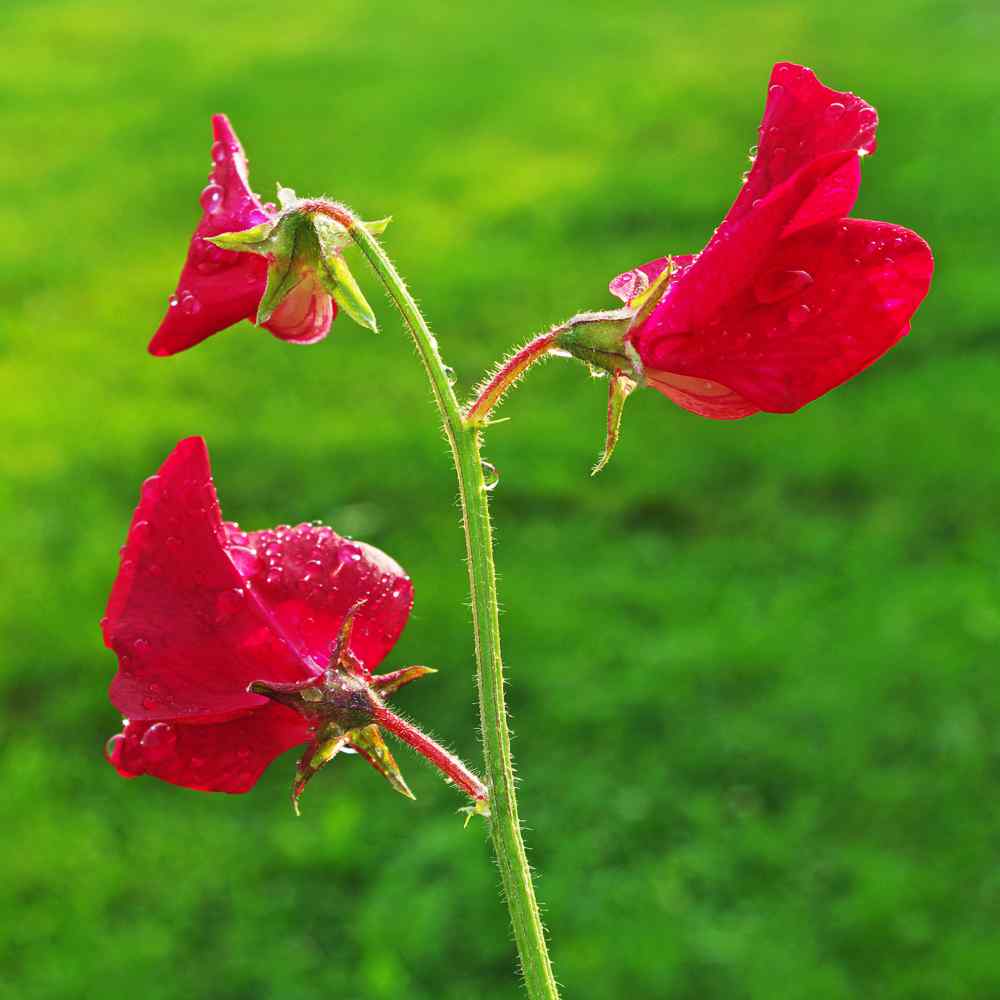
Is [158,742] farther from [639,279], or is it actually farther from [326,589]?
[639,279]

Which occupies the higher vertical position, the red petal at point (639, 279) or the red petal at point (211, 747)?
the red petal at point (639, 279)

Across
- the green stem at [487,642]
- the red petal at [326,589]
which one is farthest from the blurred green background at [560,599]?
the green stem at [487,642]

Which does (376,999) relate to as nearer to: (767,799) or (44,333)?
(767,799)

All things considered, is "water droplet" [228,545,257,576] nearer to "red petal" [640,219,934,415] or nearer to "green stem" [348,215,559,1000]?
"green stem" [348,215,559,1000]

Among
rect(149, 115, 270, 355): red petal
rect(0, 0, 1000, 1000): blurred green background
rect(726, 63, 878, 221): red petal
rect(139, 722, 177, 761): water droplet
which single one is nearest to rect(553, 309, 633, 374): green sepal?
A: rect(726, 63, 878, 221): red petal

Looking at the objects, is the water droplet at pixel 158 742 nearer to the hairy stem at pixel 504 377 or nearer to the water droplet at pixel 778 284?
the hairy stem at pixel 504 377

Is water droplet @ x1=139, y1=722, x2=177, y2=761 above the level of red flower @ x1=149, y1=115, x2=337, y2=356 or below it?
below

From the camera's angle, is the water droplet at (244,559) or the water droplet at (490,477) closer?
the water droplet at (490,477)

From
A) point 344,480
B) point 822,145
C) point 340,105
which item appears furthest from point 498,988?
point 340,105

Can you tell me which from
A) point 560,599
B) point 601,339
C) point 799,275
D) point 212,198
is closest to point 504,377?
point 601,339
